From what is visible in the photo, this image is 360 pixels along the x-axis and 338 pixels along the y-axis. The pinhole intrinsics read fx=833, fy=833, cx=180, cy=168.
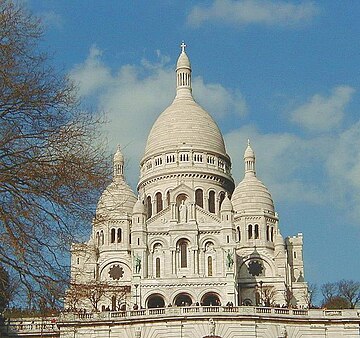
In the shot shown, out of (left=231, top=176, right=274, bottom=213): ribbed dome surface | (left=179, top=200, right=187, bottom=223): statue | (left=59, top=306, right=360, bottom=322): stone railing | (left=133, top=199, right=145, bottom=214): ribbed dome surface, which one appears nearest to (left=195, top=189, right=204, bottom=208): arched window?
(left=231, top=176, right=274, bottom=213): ribbed dome surface

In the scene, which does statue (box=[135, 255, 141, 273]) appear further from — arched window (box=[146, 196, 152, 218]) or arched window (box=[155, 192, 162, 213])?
arched window (box=[155, 192, 162, 213])

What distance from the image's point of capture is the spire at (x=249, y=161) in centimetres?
10106

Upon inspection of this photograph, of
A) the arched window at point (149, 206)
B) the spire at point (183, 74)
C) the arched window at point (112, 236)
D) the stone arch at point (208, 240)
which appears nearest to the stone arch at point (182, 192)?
the arched window at point (149, 206)

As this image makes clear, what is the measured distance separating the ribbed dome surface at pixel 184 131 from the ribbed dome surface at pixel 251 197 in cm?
504

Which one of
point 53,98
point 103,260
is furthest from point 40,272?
point 103,260

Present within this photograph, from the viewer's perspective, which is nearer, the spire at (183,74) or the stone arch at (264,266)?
the stone arch at (264,266)

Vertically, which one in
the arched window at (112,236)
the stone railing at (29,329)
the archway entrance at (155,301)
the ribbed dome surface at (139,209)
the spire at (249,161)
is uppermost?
the spire at (249,161)

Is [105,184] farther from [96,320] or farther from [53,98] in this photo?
[96,320]

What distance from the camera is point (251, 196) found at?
95188 mm

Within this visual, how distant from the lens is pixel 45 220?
19.4 meters

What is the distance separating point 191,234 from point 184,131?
745 inches

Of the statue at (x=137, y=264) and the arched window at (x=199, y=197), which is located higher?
the arched window at (x=199, y=197)

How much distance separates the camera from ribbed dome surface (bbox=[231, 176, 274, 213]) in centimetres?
9469

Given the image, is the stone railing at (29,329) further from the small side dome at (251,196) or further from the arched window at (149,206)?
the small side dome at (251,196)
